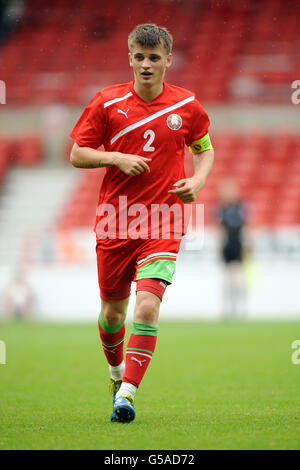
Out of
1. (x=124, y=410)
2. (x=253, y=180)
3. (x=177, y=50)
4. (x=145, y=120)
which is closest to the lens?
(x=124, y=410)

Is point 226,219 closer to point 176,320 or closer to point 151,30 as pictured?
point 176,320

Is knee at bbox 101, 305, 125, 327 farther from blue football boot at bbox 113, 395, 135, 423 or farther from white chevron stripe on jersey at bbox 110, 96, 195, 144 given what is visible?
white chevron stripe on jersey at bbox 110, 96, 195, 144

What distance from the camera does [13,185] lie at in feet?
61.2

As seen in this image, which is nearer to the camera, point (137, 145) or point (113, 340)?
point (137, 145)

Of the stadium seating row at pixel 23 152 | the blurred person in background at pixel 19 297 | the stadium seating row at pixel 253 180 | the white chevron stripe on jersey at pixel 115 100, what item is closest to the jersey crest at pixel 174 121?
the white chevron stripe on jersey at pixel 115 100

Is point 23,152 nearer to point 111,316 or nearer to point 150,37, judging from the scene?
point 111,316

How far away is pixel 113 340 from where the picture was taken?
15.5 feet

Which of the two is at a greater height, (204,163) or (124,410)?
(204,163)

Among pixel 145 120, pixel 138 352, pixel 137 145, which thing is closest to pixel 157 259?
pixel 138 352

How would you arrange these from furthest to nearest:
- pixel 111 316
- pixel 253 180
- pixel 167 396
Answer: pixel 253 180 → pixel 167 396 → pixel 111 316

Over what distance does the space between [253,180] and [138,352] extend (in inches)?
512

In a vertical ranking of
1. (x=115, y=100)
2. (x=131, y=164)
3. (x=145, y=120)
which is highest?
(x=115, y=100)

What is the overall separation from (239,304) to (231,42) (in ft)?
28.4

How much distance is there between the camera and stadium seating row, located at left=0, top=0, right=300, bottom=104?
1894cm
